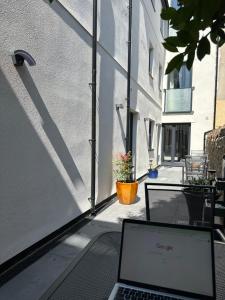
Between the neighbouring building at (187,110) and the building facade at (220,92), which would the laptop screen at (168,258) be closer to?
the building facade at (220,92)

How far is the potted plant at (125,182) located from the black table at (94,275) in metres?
3.93

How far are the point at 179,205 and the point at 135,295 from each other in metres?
1.31

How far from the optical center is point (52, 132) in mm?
3684

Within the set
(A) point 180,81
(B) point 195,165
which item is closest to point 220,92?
(A) point 180,81

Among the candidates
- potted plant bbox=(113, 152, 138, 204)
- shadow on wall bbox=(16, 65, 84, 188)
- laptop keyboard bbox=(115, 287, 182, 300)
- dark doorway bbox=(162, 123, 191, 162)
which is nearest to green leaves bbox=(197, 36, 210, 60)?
laptop keyboard bbox=(115, 287, 182, 300)

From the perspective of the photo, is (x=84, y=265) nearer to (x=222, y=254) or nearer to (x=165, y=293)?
(x=165, y=293)

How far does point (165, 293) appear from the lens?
3.83 ft

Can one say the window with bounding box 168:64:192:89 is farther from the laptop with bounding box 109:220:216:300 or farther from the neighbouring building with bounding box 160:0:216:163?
the laptop with bounding box 109:220:216:300

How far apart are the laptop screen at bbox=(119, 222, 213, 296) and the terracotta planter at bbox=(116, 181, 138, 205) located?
4.57 metres

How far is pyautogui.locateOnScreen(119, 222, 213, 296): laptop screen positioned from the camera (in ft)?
3.72

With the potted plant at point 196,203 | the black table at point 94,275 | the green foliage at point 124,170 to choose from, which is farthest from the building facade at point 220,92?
the black table at point 94,275

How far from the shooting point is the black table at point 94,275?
52.1 inches

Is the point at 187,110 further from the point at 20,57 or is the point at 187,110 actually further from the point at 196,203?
the point at 196,203

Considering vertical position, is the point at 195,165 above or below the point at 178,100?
below
